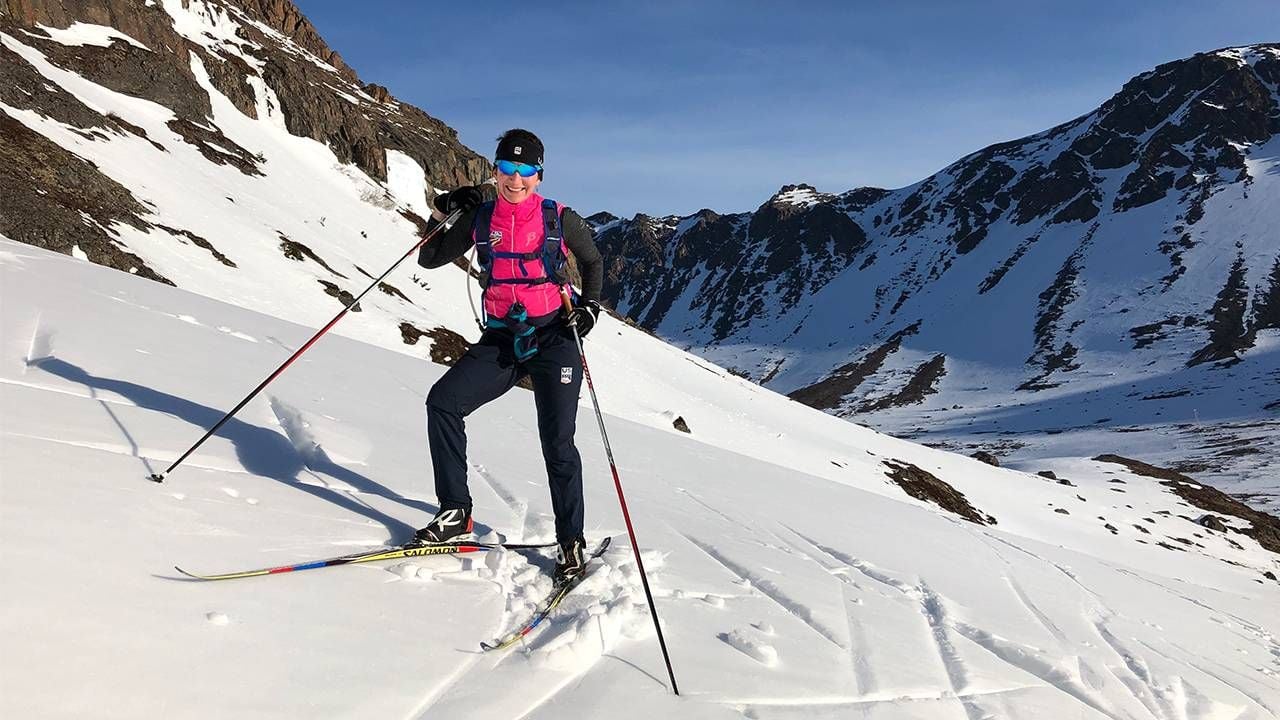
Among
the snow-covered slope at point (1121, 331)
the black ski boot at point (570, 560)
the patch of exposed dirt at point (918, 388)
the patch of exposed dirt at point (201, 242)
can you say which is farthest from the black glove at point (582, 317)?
the patch of exposed dirt at point (918, 388)

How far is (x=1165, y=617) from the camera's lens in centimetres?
948

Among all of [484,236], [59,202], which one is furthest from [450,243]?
[59,202]

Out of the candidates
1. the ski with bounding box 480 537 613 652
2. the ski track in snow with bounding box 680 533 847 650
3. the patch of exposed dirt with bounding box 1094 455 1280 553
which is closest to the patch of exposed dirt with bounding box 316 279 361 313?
the ski track in snow with bounding box 680 533 847 650

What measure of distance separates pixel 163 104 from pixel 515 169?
155 feet

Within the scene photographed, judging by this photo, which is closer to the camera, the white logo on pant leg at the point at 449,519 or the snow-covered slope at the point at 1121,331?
the white logo on pant leg at the point at 449,519

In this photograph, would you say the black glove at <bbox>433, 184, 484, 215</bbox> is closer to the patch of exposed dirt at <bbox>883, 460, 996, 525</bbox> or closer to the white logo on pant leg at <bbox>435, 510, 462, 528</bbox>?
the white logo on pant leg at <bbox>435, 510, 462, 528</bbox>

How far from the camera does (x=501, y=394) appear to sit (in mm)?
4781

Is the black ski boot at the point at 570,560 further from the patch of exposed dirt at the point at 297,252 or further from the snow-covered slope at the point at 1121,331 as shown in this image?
the snow-covered slope at the point at 1121,331

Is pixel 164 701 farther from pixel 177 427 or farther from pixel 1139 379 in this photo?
pixel 1139 379

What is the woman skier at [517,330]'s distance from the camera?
15.9ft

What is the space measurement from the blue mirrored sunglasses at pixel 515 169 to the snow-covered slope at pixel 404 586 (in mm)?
2647

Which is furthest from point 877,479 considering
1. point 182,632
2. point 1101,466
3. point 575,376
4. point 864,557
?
point 1101,466

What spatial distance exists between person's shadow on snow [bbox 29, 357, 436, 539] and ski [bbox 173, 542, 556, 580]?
0.68 m

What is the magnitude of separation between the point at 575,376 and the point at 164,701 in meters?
3.05
